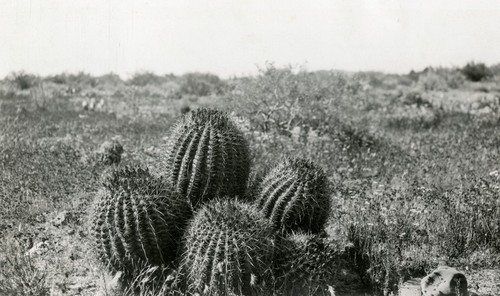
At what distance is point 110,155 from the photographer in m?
7.99

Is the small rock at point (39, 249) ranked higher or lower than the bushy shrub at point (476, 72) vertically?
lower

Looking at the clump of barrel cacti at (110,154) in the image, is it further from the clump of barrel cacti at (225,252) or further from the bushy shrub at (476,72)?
the bushy shrub at (476,72)

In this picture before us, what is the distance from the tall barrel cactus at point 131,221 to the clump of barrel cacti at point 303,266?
3.26 ft

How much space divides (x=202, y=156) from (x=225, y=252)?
3.24ft

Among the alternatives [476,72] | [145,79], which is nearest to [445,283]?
[476,72]

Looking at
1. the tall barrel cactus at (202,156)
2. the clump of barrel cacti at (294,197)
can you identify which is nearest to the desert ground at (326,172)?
the tall barrel cactus at (202,156)

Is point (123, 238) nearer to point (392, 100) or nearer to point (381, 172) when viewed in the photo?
point (381, 172)

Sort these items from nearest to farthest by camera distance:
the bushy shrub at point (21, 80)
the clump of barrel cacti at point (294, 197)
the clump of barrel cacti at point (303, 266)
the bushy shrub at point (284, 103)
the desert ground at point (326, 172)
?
the clump of barrel cacti at point (303, 266) → the clump of barrel cacti at point (294, 197) → the desert ground at point (326, 172) → the bushy shrub at point (284, 103) → the bushy shrub at point (21, 80)

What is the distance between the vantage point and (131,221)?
157 inches

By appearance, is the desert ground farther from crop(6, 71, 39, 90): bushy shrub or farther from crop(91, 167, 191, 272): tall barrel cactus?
crop(6, 71, 39, 90): bushy shrub

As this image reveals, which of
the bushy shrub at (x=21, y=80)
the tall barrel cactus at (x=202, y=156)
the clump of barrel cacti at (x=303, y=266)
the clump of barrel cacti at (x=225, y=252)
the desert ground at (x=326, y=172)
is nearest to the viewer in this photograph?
the clump of barrel cacti at (x=225, y=252)

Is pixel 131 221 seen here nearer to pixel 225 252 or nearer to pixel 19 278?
pixel 225 252

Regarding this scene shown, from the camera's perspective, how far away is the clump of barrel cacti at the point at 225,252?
385 centimetres

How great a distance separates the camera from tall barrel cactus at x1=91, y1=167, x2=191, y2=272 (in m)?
4.00
